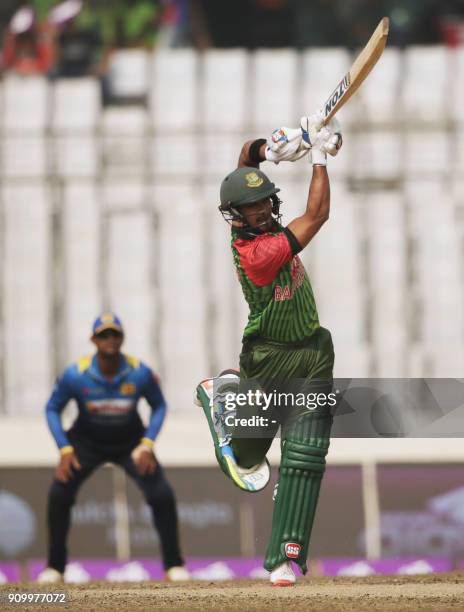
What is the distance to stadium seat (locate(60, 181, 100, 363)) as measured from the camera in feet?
60.6

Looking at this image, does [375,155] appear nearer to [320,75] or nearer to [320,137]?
[320,75]

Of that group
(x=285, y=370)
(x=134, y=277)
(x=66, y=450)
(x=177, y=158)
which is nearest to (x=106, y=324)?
(x=66, y=450)

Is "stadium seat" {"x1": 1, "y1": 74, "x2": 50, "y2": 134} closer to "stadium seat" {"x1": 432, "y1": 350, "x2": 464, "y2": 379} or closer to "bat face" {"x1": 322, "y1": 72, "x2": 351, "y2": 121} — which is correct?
"stadium seat" {"x1": 432, "y1": 350, "x2": 464, "y2": 379}

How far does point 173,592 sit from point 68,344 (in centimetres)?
1124

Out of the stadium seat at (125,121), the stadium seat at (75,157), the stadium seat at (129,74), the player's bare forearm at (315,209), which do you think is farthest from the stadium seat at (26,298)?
the player's bare forearm at (315,209)

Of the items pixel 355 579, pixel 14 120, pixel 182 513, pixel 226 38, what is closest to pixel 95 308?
pixel 14 120

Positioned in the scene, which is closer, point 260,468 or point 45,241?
point 260,468

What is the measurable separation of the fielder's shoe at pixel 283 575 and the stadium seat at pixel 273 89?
12.6 meters

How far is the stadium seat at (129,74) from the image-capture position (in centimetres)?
1995

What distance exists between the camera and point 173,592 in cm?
743

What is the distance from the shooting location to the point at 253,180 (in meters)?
6.72

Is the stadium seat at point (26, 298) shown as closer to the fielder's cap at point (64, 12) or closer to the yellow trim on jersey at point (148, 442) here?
the fielder's cap at point (64, 12)

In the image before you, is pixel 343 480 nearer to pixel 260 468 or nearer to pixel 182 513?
pixel 182 513

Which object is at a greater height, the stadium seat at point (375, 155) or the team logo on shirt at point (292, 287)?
the stadium seat at point (375, 155)
